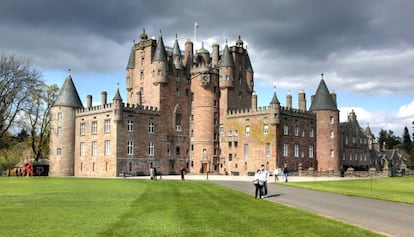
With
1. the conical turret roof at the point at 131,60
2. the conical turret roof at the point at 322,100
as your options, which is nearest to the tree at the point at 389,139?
the conical turret roof at the point at 322,100

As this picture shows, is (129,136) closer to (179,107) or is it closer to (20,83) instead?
(179,107)

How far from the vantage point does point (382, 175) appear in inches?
2482

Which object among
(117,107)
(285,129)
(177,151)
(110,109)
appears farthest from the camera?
(177,151)

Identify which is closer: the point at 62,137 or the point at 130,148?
the point at 130,148

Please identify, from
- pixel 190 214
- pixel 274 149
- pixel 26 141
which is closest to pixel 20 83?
pixel 26 141

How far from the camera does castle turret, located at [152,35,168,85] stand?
6912 centimetres

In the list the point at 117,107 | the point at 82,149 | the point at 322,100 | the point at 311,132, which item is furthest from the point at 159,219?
the point at 322,100

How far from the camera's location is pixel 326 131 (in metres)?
72.6

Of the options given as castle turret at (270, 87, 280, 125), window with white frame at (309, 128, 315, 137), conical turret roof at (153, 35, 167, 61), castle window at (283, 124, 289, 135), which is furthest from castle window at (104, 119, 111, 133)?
window with white frame at (309, 128, 315, 137)

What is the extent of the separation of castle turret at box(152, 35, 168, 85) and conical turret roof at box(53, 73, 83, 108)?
40.1 ft

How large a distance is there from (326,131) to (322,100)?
491cm

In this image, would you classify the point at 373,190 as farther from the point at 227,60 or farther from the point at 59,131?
the point at 59,131

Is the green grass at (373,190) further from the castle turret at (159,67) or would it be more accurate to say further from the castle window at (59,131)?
the castle window at (59,131)

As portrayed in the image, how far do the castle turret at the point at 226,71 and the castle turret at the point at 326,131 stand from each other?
13.9 metres
